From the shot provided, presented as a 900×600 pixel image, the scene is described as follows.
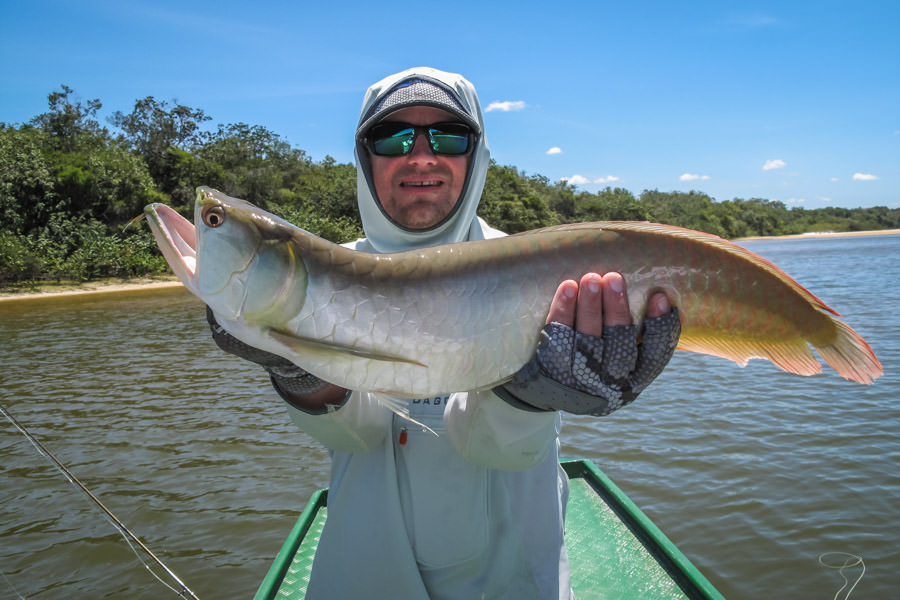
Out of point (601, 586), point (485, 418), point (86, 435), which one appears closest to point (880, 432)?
point (601, 586)

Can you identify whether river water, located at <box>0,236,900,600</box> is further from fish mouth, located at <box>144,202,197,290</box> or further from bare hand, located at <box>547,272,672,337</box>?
fish mouth, located at <box>144,202,197,290</box>

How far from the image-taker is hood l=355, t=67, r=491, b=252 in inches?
99.8

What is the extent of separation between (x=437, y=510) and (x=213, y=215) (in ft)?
4.50

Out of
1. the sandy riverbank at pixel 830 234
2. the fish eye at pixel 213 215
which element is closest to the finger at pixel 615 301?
the fish eye at pixel 213 215

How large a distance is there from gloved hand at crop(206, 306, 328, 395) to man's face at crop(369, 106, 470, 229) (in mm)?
999

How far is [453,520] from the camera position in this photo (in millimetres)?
2051

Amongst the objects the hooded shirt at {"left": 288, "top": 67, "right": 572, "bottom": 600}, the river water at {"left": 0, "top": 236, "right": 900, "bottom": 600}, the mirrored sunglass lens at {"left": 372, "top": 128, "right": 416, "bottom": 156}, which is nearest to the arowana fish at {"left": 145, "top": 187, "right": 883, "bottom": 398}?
the hooded shirt at {"left": 288, "top": 67, "right": 572, "bottom": 600}

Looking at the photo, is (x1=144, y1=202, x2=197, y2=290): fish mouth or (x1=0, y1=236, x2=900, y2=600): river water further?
(x1=0, y1=236, x2=900, y2=600): river water

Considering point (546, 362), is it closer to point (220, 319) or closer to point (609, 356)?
point (609, 356)

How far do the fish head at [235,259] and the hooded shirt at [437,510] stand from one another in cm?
50

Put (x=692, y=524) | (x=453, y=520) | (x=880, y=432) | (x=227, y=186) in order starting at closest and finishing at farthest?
(x=453, y=520)
(x=692, y=524)
(x=880, y=432)
(x=227, y=186)

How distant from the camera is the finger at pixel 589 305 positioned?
1728 millimetres

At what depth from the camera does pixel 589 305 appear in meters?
1.73

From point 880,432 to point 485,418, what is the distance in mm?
8874
